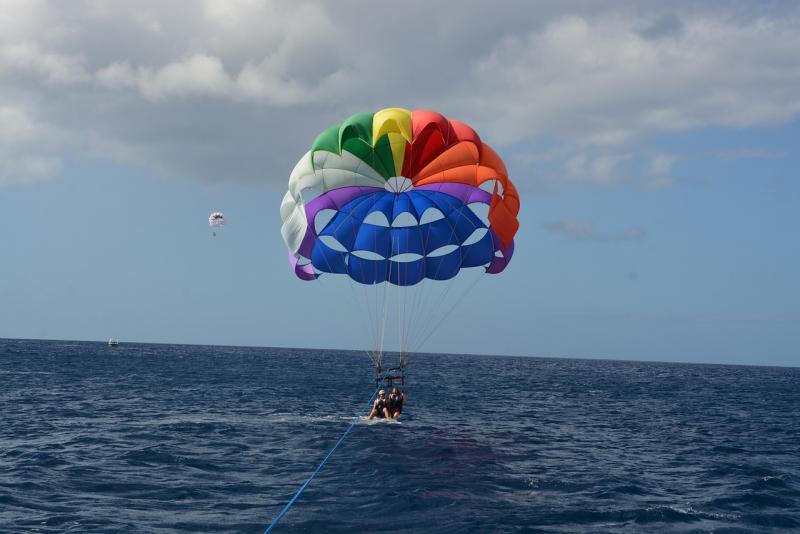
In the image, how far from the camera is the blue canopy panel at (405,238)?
22.9 m

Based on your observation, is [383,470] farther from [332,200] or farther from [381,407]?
[332,200]

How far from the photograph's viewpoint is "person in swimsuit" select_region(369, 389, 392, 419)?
25.9 m

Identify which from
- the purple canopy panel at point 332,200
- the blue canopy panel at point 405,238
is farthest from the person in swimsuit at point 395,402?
the purple canopy panel at point 332,200

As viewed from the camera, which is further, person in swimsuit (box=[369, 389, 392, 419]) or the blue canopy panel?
person in swimsuit (box=[369, 389, 392, 419])

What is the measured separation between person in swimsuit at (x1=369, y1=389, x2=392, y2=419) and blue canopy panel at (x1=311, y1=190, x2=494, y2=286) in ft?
14.9

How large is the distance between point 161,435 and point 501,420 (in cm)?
1471

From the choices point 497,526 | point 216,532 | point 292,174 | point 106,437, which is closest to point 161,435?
point 106,437

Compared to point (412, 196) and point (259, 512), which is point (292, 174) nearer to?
point (412, 196)

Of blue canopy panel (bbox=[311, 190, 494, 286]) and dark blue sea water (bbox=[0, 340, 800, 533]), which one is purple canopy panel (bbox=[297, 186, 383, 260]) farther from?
dark blue sea water (bbox=[0, 340, 800, 533])

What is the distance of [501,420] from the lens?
30906 millimetres

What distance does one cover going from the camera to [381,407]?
2670 cm

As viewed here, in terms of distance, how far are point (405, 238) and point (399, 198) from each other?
55.8 inches

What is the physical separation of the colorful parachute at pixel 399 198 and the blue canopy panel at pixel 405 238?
0.03 m

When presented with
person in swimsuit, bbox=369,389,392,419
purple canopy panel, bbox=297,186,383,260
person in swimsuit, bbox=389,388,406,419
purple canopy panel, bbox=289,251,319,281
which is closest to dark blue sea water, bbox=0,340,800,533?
person in swimsuit, bbox=389,388,406,419
